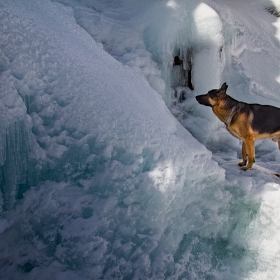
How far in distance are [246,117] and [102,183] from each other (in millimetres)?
1634

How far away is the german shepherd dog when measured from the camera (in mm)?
3018

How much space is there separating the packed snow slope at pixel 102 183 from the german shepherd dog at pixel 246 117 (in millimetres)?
342

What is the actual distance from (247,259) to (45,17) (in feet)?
8.54

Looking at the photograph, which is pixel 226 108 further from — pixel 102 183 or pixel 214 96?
pixel 102 183

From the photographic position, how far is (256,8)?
19.7 feet

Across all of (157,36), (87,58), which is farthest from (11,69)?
(157,36)

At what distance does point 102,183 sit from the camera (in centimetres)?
213

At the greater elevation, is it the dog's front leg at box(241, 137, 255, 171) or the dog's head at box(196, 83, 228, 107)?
the dog's head at box(196, 83, 228, 107)

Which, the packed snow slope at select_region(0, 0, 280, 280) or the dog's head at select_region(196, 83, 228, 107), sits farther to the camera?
the dog's head at select_region(196, 83, 228, 107)

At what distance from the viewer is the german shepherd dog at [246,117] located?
3.02 metres

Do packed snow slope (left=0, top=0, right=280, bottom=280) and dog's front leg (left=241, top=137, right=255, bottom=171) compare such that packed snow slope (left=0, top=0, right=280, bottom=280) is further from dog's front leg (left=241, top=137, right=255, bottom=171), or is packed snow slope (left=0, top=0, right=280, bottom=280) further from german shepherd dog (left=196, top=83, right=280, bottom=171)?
german shepherd dog (left=196, top=83, right=280, bottom=171)

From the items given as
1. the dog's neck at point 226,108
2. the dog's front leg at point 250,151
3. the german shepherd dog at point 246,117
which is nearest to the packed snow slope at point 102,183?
the dog's front leg at point 250,151

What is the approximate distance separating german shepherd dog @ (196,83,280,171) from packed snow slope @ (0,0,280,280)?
0.34 metres

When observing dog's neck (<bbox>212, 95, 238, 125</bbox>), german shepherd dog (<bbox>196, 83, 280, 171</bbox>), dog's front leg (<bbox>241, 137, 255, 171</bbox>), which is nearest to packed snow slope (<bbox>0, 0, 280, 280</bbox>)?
dog's front leg (<bbox>241, 137, 255, 171</bbox>)
